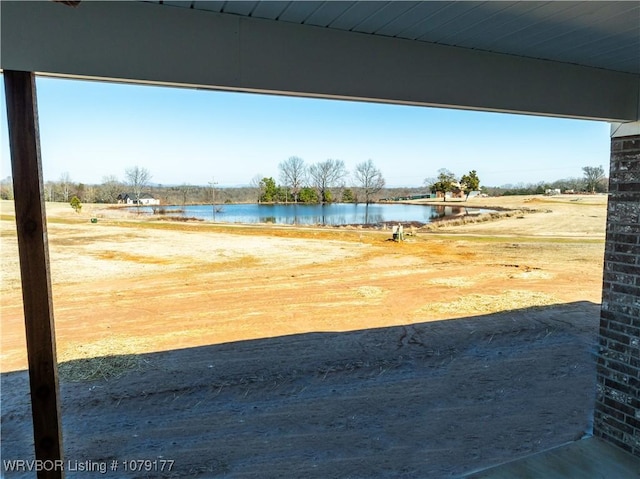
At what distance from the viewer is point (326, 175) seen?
46969 millimetres

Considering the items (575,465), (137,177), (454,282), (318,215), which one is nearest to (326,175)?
(318,215)

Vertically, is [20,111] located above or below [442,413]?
above

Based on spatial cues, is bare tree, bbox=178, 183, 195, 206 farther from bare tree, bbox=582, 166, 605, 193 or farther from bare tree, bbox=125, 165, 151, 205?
bare tree, bbox=582, 166, 605, 193

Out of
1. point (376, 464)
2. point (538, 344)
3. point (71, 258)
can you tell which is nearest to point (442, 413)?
point (376, 464)

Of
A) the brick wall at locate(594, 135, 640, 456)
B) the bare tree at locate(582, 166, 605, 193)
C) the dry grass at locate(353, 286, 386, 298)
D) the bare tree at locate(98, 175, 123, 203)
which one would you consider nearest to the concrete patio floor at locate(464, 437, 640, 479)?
the brick wall at locate(594, 135, 640, 456)

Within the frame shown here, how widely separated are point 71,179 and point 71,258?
30735mm

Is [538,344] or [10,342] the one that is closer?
[538,344]

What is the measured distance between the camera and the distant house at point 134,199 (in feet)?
132

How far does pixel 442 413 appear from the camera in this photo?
3.47m

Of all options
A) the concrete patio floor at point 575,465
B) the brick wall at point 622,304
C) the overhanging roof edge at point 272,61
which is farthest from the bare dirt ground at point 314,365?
the overhanging roof edge at point 272,61

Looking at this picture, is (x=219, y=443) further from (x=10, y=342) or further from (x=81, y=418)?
(x=10, y=342)

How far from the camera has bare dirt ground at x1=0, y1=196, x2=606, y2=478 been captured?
9.78ft

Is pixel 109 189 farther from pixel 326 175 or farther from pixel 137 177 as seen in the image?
pixel 326 175

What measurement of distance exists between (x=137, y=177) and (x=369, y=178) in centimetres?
2509
